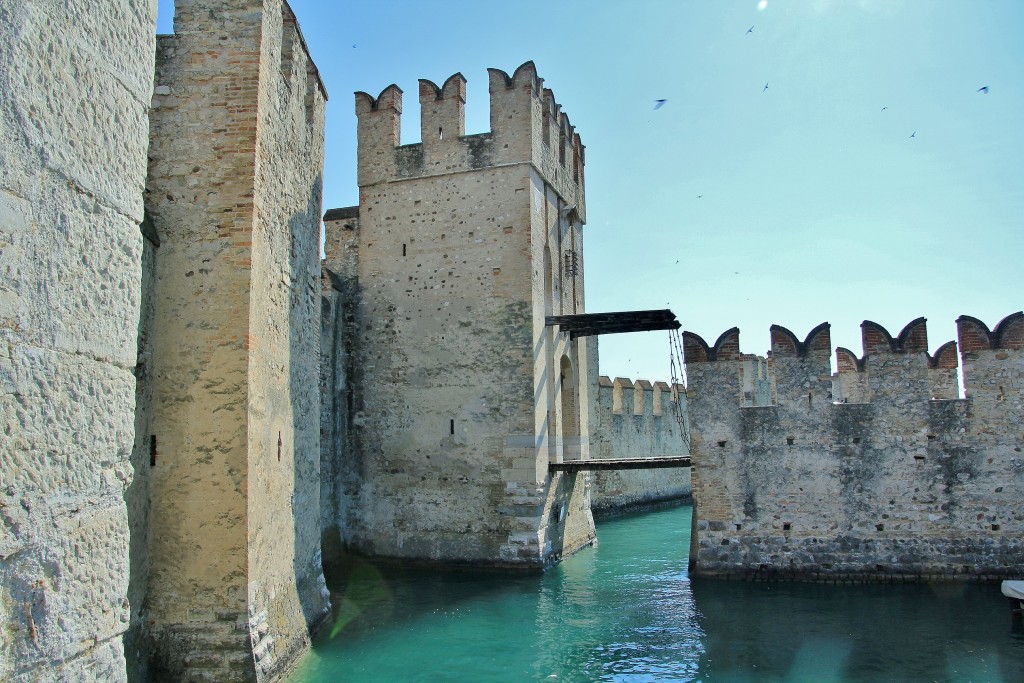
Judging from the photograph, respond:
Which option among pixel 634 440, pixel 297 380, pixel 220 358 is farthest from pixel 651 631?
pixel 634 440

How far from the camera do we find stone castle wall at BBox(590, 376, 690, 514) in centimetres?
1978

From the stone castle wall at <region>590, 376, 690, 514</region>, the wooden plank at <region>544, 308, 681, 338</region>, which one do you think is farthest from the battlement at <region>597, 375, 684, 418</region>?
the wooden plank at <region>544, 308, 681, 338</region>

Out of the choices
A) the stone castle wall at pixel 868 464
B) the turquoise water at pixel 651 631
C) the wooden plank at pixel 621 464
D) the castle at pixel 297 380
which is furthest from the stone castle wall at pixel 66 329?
the wooden plank at pixel 621 464

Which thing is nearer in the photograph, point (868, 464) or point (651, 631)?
point (651, 631)

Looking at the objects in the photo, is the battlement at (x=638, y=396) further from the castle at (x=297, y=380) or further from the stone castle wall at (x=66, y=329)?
the stone castle wall at (x=66, y=329)

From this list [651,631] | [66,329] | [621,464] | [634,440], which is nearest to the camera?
[66,329]

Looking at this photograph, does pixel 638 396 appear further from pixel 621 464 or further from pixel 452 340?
pixel 452 340

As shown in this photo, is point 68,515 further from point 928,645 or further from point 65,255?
point 928,645

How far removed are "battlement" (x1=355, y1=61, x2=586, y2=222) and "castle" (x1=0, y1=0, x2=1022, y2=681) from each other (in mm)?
53

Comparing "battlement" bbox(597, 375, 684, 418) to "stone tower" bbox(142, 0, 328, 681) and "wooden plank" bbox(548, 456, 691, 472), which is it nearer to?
"wooden plank" bbox(548, 456, 691, 472)

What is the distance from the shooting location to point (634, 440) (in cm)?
2122

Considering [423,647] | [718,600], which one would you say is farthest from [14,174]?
[718,600]

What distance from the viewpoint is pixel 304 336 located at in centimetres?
858

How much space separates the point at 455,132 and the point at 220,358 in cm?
804
